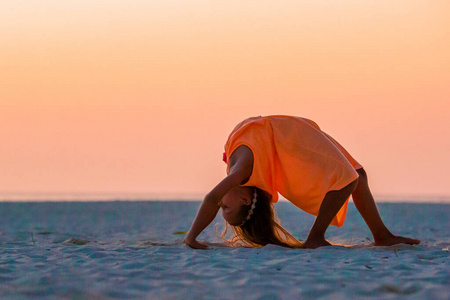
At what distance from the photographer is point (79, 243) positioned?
18.2ft

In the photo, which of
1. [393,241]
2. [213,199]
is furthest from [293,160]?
[393,241]

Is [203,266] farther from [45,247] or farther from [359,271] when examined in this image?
[45,247]

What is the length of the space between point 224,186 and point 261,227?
2.27 feet

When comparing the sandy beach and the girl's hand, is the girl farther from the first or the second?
the sandy beach

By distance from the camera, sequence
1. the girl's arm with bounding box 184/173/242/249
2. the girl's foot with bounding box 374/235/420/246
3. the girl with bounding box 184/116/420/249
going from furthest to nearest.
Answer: the girl's foot with bounding box 374/235/420/246
the girl with bounding box 184/116/420/249
the girl's arm with bounding box 184/173/242/249

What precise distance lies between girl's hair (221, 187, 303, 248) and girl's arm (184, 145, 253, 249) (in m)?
0.34

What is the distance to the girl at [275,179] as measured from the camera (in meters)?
4.83

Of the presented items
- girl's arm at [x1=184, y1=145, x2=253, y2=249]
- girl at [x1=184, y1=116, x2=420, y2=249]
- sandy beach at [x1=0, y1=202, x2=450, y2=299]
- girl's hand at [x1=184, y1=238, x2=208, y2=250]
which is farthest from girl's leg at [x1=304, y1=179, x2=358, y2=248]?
girl's hand at [x1=184, y1=238, x2=208, y2=250]

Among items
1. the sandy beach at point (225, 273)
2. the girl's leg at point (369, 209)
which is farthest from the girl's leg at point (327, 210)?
the girl's leg at point (369, 209)

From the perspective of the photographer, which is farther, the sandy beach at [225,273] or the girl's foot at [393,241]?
the girl's foot at [393,241]

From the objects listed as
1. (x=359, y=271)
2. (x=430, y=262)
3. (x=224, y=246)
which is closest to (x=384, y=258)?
(x=430, y=262)

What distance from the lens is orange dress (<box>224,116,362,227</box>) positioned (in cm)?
488

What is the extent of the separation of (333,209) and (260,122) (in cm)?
97

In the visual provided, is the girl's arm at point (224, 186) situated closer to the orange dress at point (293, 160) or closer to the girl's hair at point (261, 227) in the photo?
the orange dress at point (293, 160)
